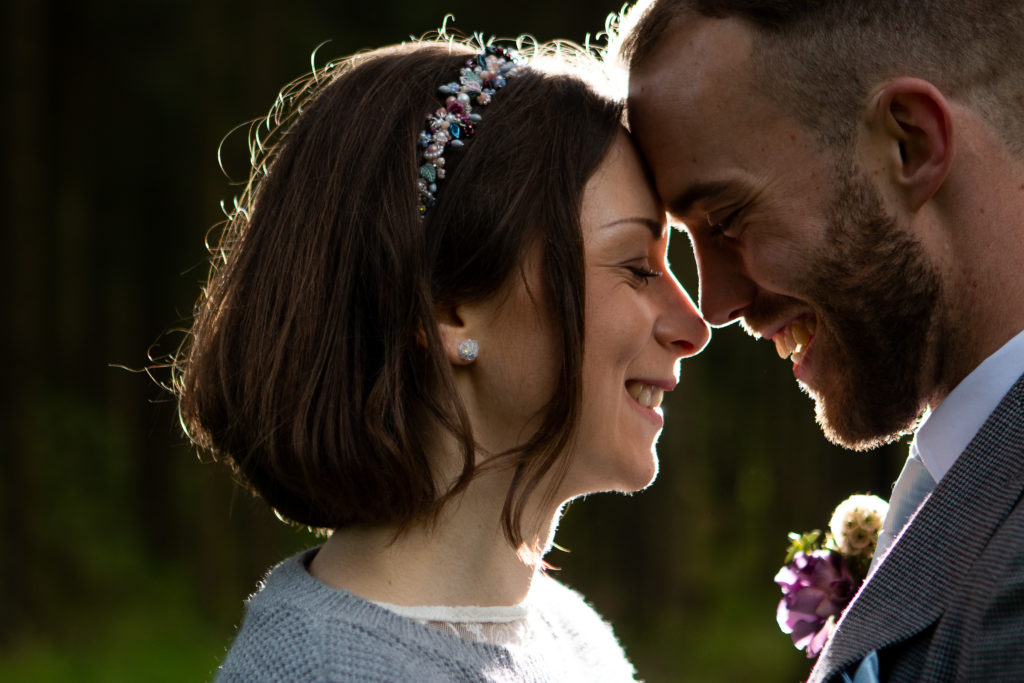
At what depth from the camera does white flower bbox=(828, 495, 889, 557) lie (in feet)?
8.34

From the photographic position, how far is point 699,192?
7.72ft

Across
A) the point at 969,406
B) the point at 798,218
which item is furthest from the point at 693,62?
the point at 969,406

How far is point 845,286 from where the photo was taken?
2307mm

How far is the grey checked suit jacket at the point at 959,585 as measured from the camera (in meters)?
1.64

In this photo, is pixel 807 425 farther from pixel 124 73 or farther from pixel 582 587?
pixel 124 73

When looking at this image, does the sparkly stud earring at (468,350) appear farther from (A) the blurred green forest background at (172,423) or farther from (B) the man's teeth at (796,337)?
(A) the blurred green forest background at (172,423)

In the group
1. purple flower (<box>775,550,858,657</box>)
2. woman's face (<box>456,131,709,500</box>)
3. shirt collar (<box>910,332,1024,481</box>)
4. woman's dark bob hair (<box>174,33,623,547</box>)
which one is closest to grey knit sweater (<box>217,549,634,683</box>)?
woman's dark bob hair (<box>174,33,623,547</box>)

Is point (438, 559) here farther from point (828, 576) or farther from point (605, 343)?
point (828, 576)

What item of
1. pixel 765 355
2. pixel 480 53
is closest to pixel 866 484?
pixel 765 355

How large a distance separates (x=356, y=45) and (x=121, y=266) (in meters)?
3.08

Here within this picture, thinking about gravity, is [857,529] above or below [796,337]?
below

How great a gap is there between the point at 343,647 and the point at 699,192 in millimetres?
1157

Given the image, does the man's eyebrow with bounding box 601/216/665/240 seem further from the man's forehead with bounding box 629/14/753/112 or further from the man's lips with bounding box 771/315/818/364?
the man's lips with bounding box 771/315/818/364

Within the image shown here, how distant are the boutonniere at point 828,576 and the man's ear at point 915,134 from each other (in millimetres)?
759
